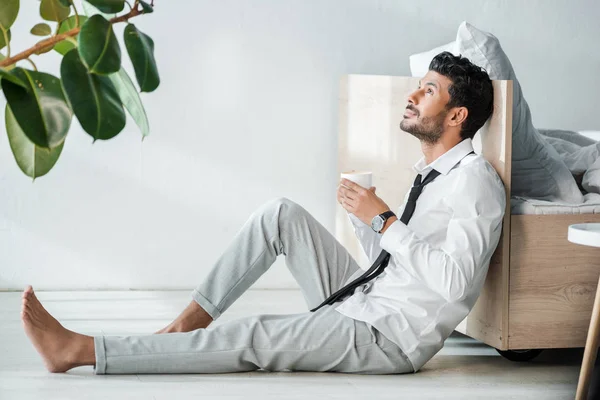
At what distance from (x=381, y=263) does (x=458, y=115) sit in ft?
1.28

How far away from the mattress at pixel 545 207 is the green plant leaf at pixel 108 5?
1.33 meters

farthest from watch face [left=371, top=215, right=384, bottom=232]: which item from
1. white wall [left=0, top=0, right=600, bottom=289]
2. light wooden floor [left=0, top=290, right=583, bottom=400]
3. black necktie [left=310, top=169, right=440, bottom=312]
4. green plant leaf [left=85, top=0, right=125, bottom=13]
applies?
white wall [left=0, top=0, right=600, bottom=289]

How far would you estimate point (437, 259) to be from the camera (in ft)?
6.12

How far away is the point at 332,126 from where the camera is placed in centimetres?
341

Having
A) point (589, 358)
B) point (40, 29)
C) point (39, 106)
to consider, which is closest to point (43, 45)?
point (39, 106)

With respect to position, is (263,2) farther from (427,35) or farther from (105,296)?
(105,296)

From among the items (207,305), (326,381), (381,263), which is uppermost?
(381,263)

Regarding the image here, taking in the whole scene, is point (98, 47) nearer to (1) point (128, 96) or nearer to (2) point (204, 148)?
(1) point (128, 96)

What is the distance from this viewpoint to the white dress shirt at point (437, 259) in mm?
1879

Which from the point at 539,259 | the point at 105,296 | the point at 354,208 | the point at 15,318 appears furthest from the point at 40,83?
the point at 105,296

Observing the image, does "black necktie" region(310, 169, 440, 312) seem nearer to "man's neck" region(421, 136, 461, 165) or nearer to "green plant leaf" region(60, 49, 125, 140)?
"man's neck" region(421, 136, 461, 165)

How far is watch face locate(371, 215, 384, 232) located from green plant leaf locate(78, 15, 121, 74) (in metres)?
1.07

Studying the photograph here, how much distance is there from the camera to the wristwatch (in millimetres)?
1937

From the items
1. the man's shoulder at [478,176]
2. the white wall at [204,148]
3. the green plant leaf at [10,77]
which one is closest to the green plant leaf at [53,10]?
the green plant leaf at [10,77]
